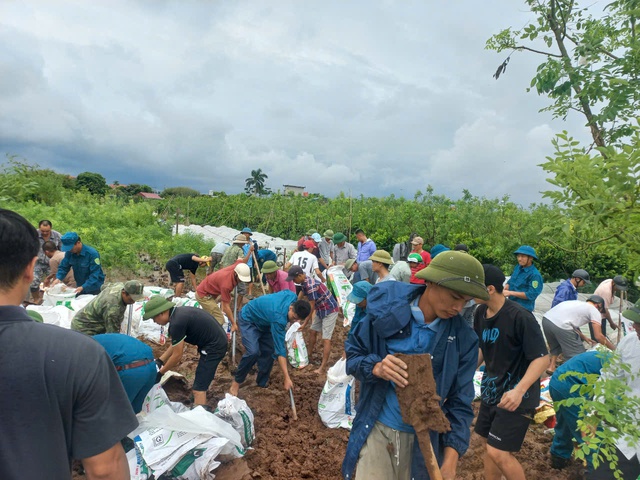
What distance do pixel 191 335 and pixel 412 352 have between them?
107 inches

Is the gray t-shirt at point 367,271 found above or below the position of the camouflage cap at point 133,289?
above

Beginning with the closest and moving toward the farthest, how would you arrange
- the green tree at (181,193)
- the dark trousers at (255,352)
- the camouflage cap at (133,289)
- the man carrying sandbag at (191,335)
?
the man carrying sandbag at (191,335)
the camouflage cap at (133,289)
the dark trousers at (255,352)
the green tree at (181,193)

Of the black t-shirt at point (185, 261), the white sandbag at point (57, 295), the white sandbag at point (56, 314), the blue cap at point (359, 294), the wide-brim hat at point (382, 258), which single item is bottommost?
the white sandbag at point (56, 314)

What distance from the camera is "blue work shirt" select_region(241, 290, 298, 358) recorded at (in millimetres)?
4270

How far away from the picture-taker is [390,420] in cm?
185

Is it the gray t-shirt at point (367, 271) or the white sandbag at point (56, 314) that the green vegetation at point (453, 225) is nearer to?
the gray t-shirt at point (367, 271)

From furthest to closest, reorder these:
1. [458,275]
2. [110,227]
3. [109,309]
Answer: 1. [110,227]
2. [109,309]
3. [458,275]

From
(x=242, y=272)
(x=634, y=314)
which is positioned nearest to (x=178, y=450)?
(x=242, y=272)

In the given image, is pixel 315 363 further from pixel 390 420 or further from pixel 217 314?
pixel 390 420

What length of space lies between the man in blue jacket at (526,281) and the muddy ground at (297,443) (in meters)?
1.64

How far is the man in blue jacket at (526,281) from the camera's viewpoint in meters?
5.31

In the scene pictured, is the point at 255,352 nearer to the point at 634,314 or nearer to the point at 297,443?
the point at 297,443

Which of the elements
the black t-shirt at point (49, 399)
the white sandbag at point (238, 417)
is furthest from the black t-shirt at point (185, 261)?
the black t-shirt at point (49, 399)

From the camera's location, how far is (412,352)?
1.81 metres
